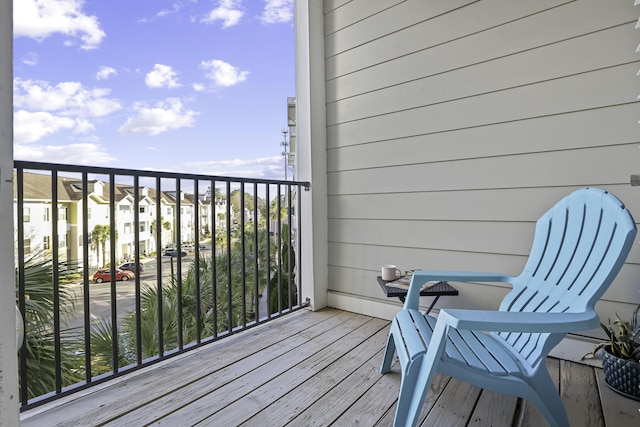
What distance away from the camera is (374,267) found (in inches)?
106

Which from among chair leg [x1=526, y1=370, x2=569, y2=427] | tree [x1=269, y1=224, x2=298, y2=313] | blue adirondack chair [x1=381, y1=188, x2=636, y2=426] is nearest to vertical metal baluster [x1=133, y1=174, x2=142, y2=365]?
tree [x1=269, y1=224, x2=298, y2=313]

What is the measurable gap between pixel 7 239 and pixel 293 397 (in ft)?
4.10

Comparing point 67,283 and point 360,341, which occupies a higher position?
point 67,283

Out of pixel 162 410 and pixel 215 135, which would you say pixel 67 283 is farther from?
pixel 215 135

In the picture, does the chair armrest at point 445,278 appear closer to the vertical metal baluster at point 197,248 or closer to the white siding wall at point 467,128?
the white siding wall at point 467,128

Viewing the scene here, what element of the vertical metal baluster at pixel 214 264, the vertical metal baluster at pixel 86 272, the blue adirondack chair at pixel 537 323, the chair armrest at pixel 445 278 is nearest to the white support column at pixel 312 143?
the vertical metal baluster at pixel 214 264

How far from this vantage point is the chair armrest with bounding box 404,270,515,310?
5.35 ft

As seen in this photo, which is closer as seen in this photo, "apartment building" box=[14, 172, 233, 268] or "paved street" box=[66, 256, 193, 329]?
"apartment building" box=[14, 172, 233, 268]

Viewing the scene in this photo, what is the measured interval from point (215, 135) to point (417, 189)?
33.2 ft

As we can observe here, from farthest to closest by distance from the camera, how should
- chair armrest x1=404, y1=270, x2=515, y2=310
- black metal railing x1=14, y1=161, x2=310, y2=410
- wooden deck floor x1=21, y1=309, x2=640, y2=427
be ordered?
chair armrest x1=404, y1=270, x2=515, y2=310, black metal railing x1=14, y1=161, x2=310, y2=410, wooden deck floor x1=21, y1=309, x2=640, y2=427

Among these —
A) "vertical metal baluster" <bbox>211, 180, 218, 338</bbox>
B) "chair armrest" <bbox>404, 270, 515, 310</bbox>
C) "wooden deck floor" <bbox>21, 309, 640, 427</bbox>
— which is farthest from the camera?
"vertical metal baluster" <bbox>211, 180, 218, 338</bbox>

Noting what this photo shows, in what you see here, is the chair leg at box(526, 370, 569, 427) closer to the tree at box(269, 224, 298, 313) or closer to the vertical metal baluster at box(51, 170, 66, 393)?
the tree at box(269, 224, 298, 313)

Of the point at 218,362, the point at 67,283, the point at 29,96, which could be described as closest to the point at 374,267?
the point at 218,362

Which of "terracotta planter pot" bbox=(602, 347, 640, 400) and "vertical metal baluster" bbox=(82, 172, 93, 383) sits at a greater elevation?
"vertical metal baluster" bbox=(82, 172, 93, 383)
